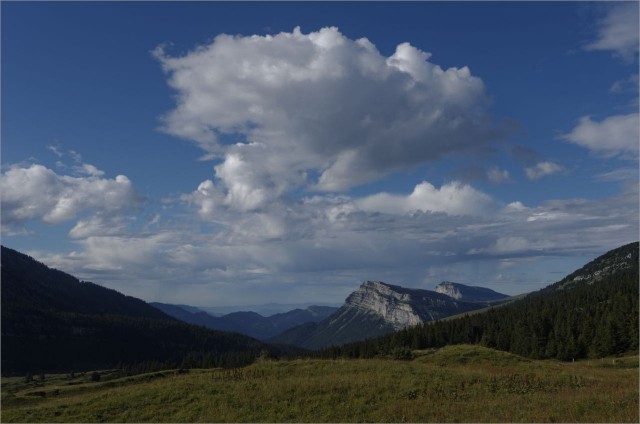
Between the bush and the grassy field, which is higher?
the grassy field

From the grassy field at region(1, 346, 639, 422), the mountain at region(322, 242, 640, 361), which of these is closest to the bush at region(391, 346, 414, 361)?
the mountain at region(322, 242, 640, 361)

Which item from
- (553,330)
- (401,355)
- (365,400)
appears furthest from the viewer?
(553,330)

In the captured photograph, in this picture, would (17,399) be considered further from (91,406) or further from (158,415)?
(158,415)

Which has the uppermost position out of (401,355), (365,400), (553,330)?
(365,400)

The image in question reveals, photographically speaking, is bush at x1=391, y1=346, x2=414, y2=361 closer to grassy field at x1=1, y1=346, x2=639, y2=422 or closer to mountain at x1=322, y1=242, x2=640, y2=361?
mountain at x1=322, y1=242, x2=640, y2=361

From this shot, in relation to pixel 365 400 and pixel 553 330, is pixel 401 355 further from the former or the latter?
pixel 553 330

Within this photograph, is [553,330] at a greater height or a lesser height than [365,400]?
lesser

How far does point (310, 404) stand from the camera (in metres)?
24.5

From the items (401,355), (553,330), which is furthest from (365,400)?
(553,330)

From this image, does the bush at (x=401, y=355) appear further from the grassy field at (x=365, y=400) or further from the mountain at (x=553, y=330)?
the grassy field at (x=365, y=400)

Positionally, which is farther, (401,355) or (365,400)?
(401,355)

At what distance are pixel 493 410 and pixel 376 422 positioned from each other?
578cm

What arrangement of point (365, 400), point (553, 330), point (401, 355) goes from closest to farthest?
1. point (365, 400)
2. point (401, 355)
3. point (553, 330)

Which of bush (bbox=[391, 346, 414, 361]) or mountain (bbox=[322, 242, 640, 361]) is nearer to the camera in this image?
bush (bbox=[391, 346, 414, 361])
